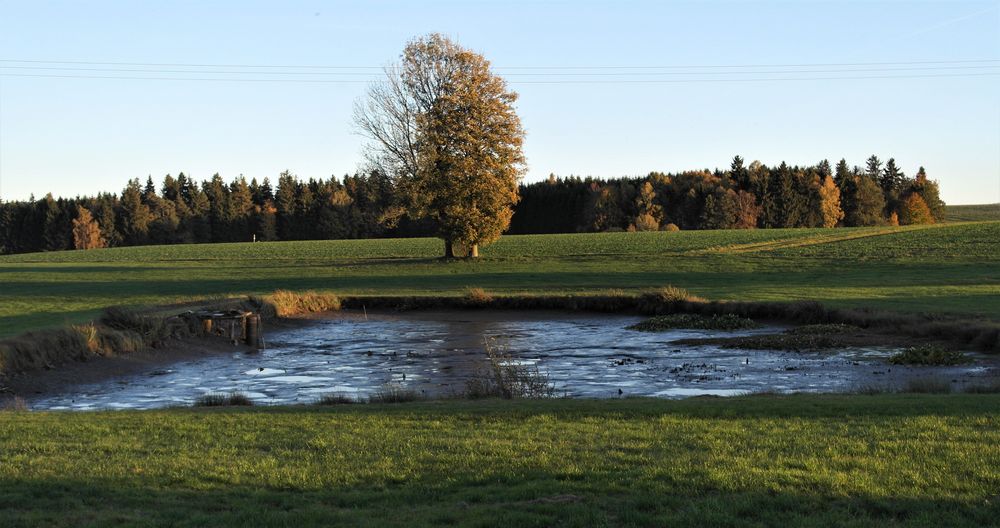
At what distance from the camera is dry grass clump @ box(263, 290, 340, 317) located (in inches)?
1508

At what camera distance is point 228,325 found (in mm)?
31297

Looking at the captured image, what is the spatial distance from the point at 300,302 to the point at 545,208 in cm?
11750

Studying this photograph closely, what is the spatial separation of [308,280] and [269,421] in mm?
41352

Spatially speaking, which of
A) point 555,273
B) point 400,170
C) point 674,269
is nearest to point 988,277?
point 674,269

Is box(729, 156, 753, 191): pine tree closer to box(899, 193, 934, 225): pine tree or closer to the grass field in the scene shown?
box(899, 193, 934, 225): pine tree

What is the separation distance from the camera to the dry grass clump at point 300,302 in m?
38.3

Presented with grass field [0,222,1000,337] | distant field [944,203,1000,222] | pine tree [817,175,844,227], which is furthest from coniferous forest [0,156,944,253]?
grass field [0,222,1000,337]

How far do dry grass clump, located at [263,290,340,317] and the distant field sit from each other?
13841cm

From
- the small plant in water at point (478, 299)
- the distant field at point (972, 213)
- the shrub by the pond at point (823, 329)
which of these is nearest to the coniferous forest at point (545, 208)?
the distant field at point (972, 213)

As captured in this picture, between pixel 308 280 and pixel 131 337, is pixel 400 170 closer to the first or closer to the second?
pixel 308 280

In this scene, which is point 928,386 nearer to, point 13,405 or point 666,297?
point 13,405

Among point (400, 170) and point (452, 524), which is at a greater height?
point (400, 170)

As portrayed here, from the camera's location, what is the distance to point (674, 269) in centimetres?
5475

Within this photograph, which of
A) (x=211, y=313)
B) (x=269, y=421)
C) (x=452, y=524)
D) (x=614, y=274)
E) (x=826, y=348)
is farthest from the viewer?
(x=614, y=274)
